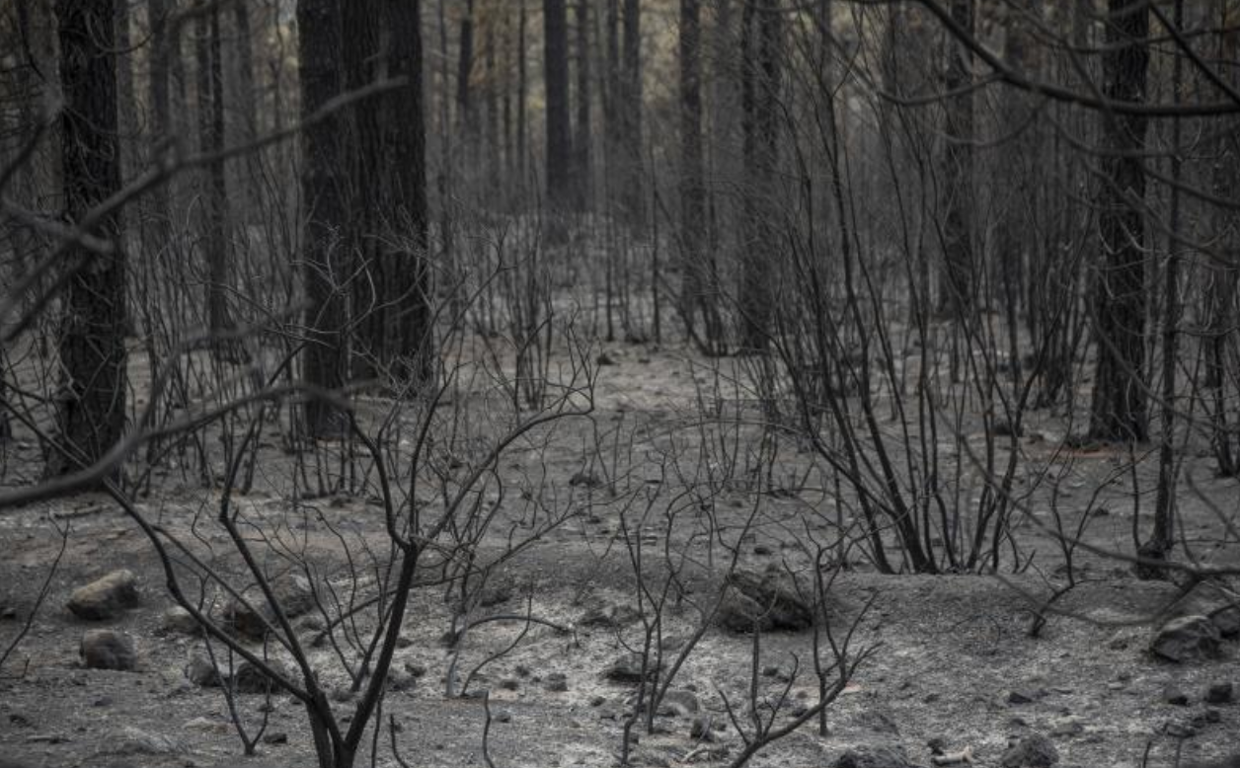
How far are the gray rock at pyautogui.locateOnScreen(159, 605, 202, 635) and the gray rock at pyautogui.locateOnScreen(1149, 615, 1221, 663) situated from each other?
3.01 m

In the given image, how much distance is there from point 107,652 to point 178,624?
38 centimetres

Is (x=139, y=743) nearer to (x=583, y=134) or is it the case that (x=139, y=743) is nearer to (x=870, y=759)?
(x=870, y=759)

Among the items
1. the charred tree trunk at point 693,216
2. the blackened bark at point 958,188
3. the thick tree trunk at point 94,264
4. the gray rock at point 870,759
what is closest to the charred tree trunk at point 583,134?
the charred tree trunk at point 693,216

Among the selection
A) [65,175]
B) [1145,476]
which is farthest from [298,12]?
[1145,476]

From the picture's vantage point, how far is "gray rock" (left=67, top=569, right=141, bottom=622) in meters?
5.05

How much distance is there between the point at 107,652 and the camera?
460cm

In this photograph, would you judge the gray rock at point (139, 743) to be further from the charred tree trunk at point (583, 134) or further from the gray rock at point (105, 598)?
the charred tree trunk at point (583, 134)

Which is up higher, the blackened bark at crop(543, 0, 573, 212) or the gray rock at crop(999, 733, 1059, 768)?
the blackened bark at crop(543, 0, 573, 212)

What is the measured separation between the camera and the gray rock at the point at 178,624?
16.2ft

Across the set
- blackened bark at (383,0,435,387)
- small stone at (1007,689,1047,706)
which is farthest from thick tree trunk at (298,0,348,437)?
small stone at (1007,689,1047,706)

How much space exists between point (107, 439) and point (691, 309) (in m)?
6.39

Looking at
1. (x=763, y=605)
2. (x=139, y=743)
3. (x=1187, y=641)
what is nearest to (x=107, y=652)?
(x=139, y=743)

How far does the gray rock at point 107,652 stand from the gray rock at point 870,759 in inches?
87.7

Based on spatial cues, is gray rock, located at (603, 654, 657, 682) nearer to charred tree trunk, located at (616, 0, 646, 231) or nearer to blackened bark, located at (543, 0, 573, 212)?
charred tree trunk, located at (616, 0, 646, 231)
